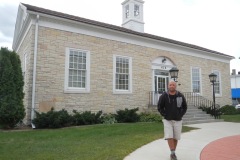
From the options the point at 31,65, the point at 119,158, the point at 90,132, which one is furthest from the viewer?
the point at 31,65

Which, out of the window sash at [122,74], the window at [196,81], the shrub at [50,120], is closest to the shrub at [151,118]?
the window sash at [122,74]

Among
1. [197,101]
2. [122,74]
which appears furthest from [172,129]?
[197,101]

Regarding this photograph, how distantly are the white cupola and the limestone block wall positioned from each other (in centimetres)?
478

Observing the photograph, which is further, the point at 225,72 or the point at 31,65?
the point at 225,72

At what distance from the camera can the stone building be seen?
12.1 metres

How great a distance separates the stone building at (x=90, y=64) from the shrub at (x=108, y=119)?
0.48 meters

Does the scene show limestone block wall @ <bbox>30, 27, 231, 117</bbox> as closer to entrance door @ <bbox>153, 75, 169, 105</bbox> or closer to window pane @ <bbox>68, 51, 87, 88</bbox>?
window pane @ <bbox>68, 51, 87, 88</bbox>

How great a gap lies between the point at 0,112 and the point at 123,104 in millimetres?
6903

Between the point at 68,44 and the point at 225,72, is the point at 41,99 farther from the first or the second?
the point at 225,72

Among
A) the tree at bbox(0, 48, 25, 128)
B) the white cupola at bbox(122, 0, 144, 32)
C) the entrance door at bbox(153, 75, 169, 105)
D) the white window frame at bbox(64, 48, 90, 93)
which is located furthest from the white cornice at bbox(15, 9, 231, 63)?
the white cupola at bbox(122, 0, 144, 32)

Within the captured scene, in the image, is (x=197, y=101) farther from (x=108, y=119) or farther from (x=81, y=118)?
(x=81, y=118)

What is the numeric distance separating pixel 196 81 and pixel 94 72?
9696 millimetres

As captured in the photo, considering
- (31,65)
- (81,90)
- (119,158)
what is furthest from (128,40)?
(119,158)

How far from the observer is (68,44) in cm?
1299
